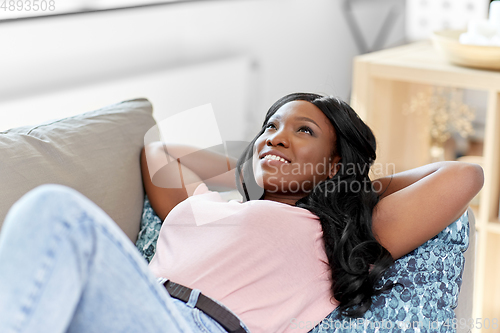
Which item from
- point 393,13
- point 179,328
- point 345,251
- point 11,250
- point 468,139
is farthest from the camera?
point 393,13

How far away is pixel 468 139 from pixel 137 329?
234 centimetres

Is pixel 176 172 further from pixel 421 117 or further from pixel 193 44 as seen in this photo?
pixel 421 117

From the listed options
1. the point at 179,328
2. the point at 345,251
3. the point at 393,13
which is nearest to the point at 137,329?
the point at 179,328

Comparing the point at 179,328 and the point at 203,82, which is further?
the point at 203,82

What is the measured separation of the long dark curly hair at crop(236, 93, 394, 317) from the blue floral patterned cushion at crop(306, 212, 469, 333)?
25 millimetres

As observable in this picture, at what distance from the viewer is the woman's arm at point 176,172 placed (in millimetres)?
1282

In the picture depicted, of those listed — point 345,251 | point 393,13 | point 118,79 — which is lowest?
point 345,251

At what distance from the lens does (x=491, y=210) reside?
71.5 inches

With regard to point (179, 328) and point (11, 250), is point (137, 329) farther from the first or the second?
point (11, 250)

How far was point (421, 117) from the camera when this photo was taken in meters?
2.28

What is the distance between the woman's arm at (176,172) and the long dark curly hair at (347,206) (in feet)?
0.18

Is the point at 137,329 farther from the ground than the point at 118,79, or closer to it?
closer to it

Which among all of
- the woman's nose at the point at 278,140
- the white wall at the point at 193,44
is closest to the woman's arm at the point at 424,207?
the woman's nose at the point at 278,140

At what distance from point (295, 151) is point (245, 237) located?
25 centimetres
